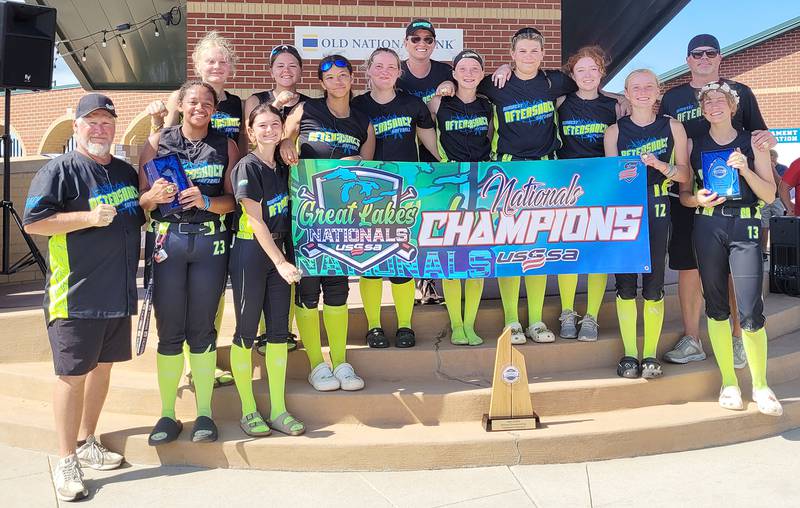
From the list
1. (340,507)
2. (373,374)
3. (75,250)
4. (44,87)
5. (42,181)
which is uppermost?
(44,87)

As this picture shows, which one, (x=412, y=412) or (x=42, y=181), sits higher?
(x=42, y=181)

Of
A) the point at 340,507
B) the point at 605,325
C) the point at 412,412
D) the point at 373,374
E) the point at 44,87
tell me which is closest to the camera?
the point at 340,507

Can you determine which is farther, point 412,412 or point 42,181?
point 412,412

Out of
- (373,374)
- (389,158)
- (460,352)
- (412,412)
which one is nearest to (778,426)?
(460,352)

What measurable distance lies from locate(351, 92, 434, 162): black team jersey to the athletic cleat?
168 cm

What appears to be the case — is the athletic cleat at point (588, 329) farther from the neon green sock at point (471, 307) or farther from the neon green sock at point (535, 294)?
the neon green sock at point (471, 307)

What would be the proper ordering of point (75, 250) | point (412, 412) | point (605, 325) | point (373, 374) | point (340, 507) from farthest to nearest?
point (605, 325) → point (373, 374) → point (412, 412) → point (75, 250) → point (340, 507)

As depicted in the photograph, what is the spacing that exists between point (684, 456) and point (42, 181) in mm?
3796

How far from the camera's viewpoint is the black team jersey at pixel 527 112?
14.5ft

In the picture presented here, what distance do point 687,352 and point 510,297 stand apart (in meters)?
1.28

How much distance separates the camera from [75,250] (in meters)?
3.39

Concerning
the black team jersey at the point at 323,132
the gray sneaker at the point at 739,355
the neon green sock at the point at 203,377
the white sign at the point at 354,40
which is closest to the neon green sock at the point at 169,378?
the neon green sock at the point at 203,377

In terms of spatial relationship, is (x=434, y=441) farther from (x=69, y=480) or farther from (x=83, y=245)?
(x=83, y=245)

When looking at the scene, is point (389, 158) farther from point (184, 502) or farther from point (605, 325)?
point (184, 502)
